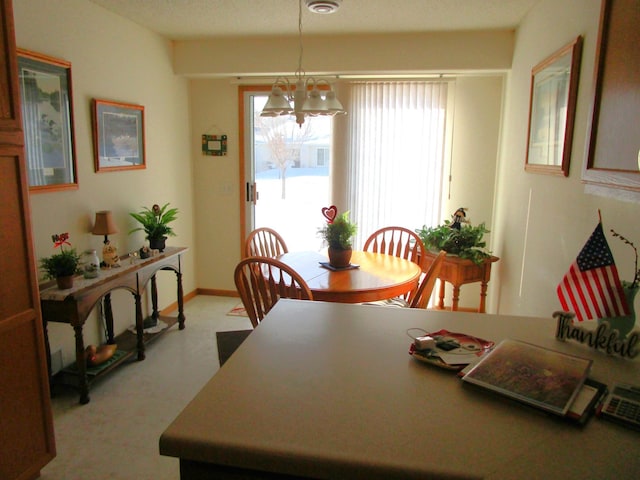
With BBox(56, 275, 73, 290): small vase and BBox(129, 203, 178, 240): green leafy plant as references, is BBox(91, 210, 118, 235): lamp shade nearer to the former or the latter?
BBox(129, 203, 178, 240): green leafy plant

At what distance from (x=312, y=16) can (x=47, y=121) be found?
1956 millimetres

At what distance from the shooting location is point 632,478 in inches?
28.8

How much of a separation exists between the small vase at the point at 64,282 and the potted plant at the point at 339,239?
153 cm

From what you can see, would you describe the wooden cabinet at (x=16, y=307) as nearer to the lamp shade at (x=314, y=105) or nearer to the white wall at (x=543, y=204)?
the lamp shade at (x=314, y=105)

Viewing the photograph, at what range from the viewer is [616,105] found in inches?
43.1

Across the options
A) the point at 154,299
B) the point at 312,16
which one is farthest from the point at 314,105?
the point at 154,299

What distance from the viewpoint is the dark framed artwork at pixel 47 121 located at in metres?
2.51

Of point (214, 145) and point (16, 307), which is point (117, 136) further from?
point (16, 307)

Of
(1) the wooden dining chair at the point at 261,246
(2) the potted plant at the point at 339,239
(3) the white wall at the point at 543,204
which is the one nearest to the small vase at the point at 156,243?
(1) the wooden dining chair at the point at 261,246

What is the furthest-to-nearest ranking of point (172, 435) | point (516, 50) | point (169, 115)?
A: point (169, 115) → point (516, 50) → point (172, 435)

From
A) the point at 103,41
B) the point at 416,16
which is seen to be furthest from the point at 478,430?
the point at 103,41

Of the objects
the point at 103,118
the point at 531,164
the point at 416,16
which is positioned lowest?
the point at 531,164

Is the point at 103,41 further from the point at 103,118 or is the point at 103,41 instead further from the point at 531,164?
the point at 531,164

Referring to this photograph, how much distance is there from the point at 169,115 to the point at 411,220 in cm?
247
